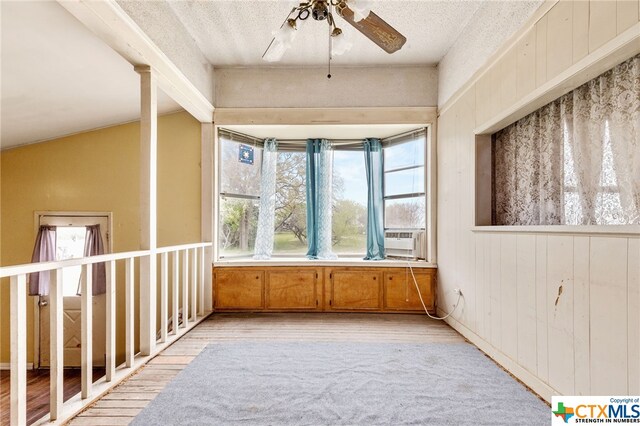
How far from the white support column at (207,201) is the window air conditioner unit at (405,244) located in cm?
225

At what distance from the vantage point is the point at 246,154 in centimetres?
419

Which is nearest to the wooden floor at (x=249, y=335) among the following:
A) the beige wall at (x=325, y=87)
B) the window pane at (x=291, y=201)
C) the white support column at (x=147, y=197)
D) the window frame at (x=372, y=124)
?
the white support column at (x=147, y=197)

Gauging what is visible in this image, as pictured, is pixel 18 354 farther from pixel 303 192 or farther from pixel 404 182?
pixel 404 182

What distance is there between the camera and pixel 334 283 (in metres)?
3.79

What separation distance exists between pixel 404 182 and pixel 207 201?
2.51 m

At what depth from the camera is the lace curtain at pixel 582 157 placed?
4.94ft

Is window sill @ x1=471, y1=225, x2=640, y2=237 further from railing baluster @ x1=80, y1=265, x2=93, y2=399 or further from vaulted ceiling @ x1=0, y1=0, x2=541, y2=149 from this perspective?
railing baluster @ x1=80, y1=265, x2=93, y2=399

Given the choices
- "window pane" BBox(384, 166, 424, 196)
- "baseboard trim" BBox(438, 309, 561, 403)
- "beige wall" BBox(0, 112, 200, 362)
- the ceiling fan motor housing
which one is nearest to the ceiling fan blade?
the ceiling fan motor housing

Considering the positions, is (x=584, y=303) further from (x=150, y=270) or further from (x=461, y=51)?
(x=150, y=270)

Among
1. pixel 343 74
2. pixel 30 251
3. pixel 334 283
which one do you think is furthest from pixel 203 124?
pixel 30 251

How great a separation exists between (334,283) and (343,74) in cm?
253

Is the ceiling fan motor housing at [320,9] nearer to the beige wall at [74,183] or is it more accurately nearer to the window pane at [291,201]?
the window pane at [291,201]

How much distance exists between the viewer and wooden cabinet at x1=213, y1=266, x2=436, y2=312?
376cm

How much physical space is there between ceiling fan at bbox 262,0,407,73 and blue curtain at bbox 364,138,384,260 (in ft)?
6.96
